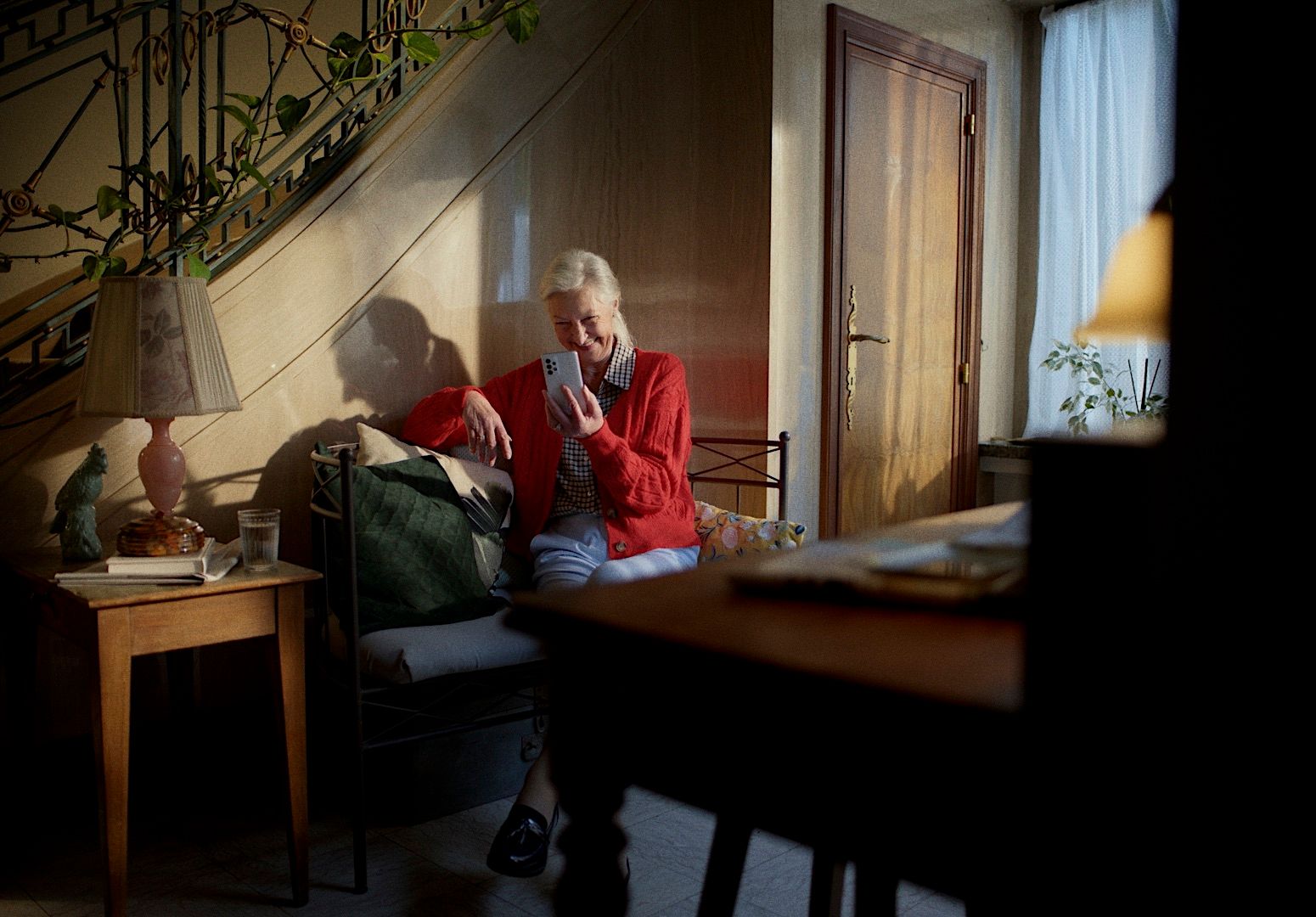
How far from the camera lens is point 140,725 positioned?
269 centimetres

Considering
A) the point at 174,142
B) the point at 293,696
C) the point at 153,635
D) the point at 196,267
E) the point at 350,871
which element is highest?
the point at 174,142

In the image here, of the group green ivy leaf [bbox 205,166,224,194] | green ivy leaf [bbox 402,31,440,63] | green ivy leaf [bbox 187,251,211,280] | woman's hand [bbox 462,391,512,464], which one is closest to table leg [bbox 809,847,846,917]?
Result: woman's hand [bbox 462,391,512,464]

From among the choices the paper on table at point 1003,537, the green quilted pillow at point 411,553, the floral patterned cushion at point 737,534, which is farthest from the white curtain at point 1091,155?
the paper on table at point 1003,537

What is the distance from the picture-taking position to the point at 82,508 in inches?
92.3

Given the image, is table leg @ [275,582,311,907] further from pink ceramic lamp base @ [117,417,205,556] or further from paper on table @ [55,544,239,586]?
pink ceramic lamp base @ [117,417,205,556]

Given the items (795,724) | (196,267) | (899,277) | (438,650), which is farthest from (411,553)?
(899,277)

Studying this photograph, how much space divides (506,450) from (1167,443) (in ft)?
7.41

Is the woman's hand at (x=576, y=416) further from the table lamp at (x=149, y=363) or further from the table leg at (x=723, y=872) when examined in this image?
the table leg at (x=723, y=872)

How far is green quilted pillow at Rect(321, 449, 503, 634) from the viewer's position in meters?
2.50

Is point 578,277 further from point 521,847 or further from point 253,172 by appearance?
point 521,847

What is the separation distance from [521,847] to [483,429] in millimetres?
1019

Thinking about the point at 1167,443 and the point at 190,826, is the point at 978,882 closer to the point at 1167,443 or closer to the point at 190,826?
the point at 1167,443

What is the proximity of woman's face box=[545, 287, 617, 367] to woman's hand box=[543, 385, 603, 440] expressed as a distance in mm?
307

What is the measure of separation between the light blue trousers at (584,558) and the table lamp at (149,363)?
819mm
